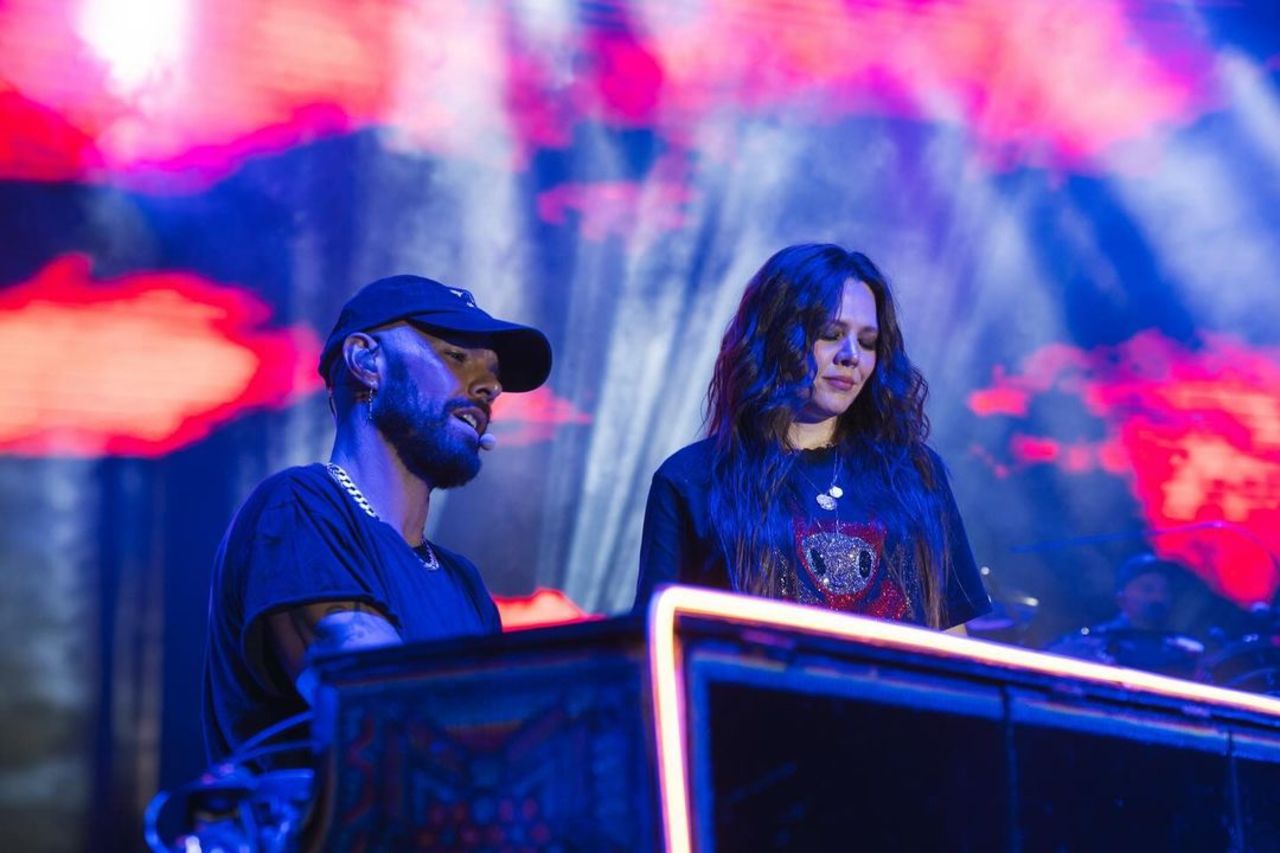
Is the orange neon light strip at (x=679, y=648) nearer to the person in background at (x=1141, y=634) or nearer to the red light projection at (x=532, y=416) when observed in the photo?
the red light projection at (x=532, y=416)

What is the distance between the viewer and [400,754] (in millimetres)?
1399

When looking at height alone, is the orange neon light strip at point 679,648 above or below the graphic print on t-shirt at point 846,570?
below

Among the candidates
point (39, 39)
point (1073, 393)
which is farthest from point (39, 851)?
point (1073, 393)

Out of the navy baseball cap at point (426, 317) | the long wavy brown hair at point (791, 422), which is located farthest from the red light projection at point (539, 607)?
the navy baseball cap at point (426, 317)

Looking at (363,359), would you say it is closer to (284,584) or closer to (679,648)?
(284,584)

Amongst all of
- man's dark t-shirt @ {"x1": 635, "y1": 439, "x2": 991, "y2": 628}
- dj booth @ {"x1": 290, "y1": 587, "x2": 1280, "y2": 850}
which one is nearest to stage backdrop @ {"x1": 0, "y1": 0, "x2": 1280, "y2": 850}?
man's dark t-shirt @ {"x1": 635, "y1": 439, "x2": 991, "y2": 628}

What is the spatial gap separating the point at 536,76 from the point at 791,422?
118 inches

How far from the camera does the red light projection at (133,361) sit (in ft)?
15.5

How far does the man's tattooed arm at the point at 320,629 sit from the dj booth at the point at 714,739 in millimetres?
470

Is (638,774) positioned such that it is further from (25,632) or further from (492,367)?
(25,632)

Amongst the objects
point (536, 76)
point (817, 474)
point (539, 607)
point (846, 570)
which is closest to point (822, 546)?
point (846, 570)

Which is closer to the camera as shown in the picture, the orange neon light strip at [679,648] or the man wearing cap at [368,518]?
the orange neon light strip at [679,648]

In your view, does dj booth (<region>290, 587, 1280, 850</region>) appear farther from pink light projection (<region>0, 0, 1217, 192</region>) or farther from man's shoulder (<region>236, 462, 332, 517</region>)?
pink light projection (<region>0, 0, 1217, 192</region>)

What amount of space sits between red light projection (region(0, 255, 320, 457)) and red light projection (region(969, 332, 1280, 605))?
10.7ft
